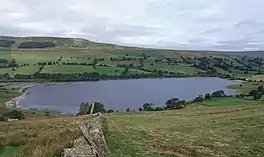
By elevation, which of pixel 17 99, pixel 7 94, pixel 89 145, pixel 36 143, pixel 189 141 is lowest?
pixel 17 99

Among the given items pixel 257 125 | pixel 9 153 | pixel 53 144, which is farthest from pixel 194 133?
pixel 9 153

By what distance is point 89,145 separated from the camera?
1557 centimetres

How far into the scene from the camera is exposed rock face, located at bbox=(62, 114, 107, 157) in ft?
47.1

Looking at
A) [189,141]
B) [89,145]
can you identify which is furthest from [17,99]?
[89,145]

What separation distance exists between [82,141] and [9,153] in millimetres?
3741

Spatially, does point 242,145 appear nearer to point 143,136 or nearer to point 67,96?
point 143,136

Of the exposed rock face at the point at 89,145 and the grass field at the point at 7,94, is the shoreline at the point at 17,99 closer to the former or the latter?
the grass field at the point at 7,94

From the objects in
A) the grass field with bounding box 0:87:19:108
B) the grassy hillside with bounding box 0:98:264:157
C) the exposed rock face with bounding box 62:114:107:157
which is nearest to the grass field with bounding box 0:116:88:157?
the grassy hillside with bounding box 0:98:264:157

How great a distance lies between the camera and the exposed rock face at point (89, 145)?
47.1 feet

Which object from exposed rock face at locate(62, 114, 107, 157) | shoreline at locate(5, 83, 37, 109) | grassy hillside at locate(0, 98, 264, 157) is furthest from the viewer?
shoreline at locate(5, 83, 37, 109)

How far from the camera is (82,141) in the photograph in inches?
623

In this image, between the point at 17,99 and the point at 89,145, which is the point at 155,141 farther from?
Answer: the point at 17,99

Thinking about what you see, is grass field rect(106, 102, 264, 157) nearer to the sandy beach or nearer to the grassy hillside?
the grassy hillside

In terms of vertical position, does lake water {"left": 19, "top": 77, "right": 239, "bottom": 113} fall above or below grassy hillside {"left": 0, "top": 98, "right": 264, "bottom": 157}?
below
